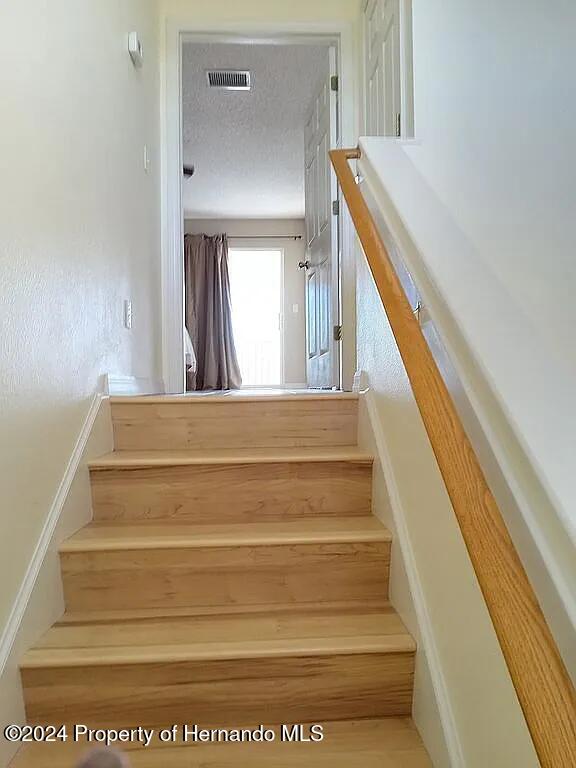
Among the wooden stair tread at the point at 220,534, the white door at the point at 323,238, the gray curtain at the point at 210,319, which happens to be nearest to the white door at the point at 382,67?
the white door at the point at 323,238

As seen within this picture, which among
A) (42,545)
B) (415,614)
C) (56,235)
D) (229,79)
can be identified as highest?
(229,79)

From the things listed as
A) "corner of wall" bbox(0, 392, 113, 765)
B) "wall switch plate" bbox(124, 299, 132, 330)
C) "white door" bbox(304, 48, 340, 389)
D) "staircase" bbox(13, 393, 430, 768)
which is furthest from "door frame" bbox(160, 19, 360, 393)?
"corner of wall" bbox(0, 392, 113, 765)

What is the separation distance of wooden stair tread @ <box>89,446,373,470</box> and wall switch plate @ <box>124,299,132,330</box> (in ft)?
2.45

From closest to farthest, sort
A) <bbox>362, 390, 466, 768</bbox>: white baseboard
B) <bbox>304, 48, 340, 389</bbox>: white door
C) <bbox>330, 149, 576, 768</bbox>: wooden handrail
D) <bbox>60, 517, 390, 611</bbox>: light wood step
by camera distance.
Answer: <bbox>330, 149, 576, 768</bbox>: wooden handrail → <bbox>362, 390, 466, 768</bbox>: white baseboard → <bbox>60, 517, 390, 611</bbox>: light wood step → <bbox>304, 48, 340, 389</bbox>: white door

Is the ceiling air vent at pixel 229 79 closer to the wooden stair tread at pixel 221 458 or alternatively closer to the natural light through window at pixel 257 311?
the wooden stair tread at pixel 221 458

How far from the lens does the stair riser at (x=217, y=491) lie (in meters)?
1.87

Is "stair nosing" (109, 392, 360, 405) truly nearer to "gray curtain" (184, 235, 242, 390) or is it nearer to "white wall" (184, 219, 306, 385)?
"gray curtain" (184, 235, 242, 390)

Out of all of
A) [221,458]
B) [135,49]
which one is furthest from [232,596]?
[135,49]

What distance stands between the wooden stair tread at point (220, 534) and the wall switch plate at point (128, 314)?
1.02 meters

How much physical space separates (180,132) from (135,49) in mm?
750

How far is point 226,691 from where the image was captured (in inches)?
53.9

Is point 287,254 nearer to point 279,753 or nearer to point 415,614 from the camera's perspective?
point 415,614

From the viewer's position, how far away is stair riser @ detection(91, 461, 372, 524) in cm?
187

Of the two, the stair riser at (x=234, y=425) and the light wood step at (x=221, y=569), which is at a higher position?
the stair riser at (x=234, y=425)
